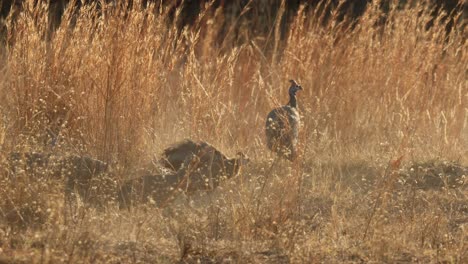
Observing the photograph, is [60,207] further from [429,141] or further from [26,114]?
[429,141]

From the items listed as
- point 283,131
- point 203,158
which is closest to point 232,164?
point 203,158

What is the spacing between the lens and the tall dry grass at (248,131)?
4.33 metres

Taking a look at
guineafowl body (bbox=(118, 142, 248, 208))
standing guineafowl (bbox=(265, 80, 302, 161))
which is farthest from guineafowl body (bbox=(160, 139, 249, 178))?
standing guineafowl (bbox=(265, 80, 302, 161))

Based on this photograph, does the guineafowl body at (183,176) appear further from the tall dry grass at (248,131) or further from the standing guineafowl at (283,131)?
the standing guineafowl at (283,131)

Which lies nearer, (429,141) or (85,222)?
(85,222)

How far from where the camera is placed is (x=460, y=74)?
7.85 m

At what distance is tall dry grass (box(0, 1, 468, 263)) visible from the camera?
433 cm

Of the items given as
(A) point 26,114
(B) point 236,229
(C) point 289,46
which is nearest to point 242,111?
(C) point 289,46

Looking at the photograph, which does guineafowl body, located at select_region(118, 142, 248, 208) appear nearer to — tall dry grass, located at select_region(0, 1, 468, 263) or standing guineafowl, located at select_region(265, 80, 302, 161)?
tall dry grass, located at select_region(0, 1, 468, 263)

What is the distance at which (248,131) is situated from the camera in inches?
265

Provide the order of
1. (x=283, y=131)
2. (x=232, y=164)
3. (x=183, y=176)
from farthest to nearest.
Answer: (x=283, y=131), (x=232, y=164), (x=183, y=176)

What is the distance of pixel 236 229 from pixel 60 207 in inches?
33.8

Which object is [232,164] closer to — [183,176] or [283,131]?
[183,176]

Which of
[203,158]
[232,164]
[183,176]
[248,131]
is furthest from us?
[248,131]
